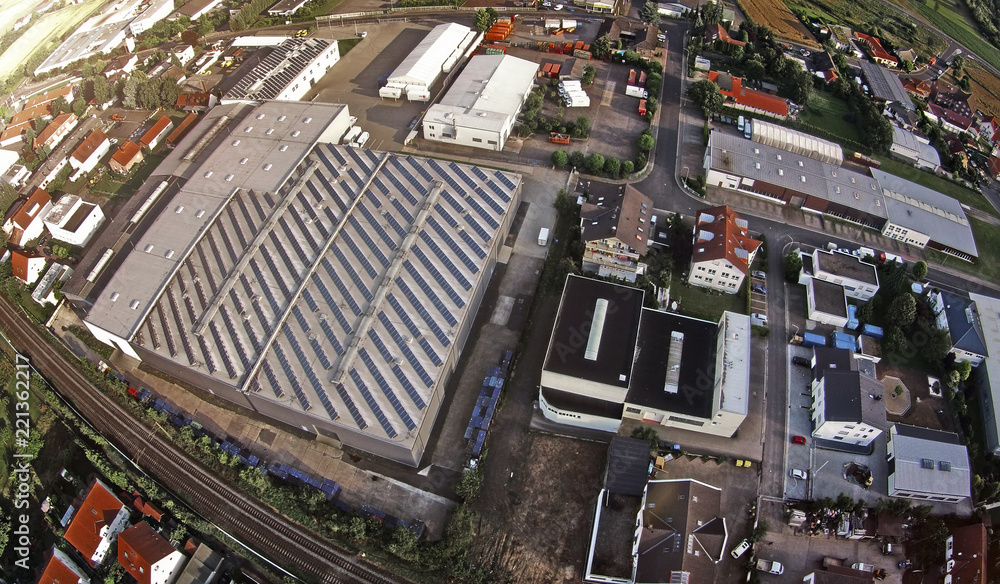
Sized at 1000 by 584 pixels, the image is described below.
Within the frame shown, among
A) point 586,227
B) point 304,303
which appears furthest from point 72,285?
point 586,227

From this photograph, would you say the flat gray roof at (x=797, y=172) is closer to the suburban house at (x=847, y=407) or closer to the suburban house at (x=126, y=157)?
the suburban house at (x=847, y=407)

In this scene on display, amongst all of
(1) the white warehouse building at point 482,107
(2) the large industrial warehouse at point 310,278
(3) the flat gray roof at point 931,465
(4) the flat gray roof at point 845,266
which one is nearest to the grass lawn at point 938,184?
(4) the flat gray roof at point 845,266

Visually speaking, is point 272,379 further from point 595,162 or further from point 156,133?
point 156,133

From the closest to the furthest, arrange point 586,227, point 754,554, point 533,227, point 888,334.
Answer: point 754,554
point 888,334
point 586,227
point 533,227

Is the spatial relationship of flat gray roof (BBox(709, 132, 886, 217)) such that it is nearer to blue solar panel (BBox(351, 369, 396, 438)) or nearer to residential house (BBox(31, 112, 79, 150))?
blue solar panel (BBox(351, 369, 396, 438))

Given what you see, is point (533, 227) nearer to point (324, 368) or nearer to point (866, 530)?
point (324, 368)

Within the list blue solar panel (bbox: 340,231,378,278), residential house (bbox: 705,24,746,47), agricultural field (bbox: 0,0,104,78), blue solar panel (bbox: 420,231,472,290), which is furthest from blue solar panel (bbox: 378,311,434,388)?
agricultural field (bbox: 0,0,104,78)
